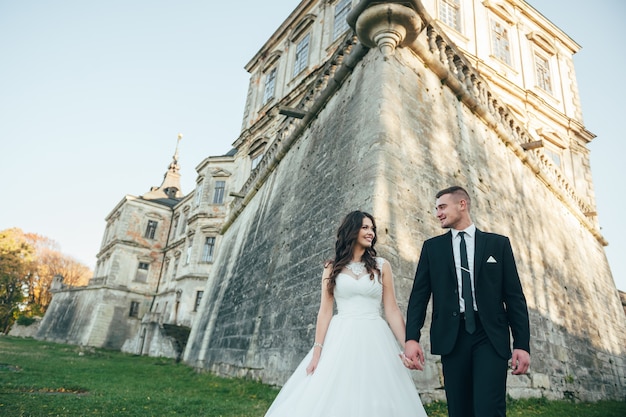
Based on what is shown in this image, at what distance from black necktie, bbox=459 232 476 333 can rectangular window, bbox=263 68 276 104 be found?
19.6 meters

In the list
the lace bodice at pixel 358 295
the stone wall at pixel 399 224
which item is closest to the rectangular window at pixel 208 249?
the stone wall at pixel 399 224

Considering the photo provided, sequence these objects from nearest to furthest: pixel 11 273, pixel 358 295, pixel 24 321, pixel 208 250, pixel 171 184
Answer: pixel 358 295, pixel 208 250, pixel 11 273, pixel 24 321, pixel 171 184

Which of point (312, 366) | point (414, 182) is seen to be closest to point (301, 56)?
point (414, 182)

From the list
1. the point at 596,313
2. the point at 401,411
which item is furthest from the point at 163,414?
the point at 596,313

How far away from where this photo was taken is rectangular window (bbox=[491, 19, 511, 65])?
1795 centimetres

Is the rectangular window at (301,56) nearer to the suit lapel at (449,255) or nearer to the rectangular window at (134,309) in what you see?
the suit lapel at (449,255)

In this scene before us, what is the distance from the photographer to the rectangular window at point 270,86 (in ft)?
70.0

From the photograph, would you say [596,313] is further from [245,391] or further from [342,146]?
[245,391]

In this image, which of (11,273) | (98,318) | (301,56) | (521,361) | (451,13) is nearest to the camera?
(521,361)

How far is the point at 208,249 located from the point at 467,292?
85.6 feet

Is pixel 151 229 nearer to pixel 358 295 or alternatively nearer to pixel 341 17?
pixel 341 17

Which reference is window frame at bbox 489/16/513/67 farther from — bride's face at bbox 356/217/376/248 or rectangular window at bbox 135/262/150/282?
rectangular window at bbox 135/262/150/282

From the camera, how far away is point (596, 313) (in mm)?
11500

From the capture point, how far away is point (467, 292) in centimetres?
255
